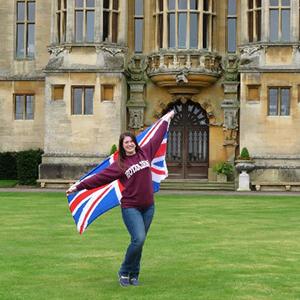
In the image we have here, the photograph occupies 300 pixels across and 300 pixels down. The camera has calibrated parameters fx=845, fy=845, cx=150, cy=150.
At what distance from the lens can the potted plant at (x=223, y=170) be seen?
118 feet

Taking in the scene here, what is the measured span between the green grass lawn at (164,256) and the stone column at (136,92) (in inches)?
602

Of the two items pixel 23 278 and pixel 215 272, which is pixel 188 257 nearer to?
pixel 215 272

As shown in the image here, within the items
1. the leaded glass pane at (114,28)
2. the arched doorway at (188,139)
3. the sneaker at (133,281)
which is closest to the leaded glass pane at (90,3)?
the leaded glass pane at (114,28)

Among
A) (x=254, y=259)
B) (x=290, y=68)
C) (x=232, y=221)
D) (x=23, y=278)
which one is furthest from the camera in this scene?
(x=290, y=68)

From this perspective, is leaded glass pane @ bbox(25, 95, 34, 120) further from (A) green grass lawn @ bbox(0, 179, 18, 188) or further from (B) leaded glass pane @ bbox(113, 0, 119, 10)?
(B) leaded glass pane @ bbox(113, 0, 119, 10)

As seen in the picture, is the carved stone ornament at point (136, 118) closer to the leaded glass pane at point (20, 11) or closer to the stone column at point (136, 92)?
the stone column at point (136, 92)

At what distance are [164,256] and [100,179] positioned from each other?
9.91ft

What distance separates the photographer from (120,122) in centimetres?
3612

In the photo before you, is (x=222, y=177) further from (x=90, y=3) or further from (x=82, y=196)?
(x=82, y=196)

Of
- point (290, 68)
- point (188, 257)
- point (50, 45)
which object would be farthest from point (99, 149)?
point (188, 257)

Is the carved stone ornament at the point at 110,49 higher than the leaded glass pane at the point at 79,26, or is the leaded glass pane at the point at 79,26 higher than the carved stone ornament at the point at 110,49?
the leaded glass pane at the point at 79,26

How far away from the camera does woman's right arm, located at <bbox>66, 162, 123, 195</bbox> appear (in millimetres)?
10398

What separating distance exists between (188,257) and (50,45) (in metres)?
25.3

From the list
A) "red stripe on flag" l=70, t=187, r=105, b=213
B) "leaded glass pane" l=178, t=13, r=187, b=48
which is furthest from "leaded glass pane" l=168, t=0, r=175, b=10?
"red stripe on flag" l=70, t=187, r=105, b=213
